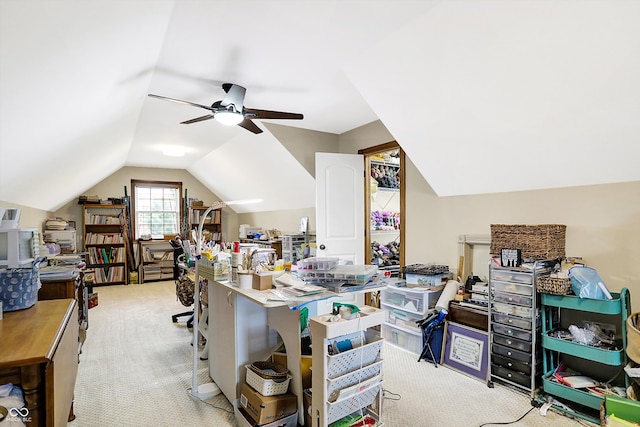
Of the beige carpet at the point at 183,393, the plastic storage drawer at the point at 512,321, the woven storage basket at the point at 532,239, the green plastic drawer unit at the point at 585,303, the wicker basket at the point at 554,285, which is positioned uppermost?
the woven storage basket at the point at 532,239

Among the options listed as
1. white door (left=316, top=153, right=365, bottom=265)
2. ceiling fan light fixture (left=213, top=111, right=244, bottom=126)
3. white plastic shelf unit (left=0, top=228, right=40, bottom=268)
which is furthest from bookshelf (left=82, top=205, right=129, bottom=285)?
white plastic shelf unit (left=0, top=228, right=40, bottom=268)

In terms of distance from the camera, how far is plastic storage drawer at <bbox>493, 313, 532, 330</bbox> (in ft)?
7.79

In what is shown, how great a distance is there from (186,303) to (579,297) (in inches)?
137

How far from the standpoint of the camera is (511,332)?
2453mm

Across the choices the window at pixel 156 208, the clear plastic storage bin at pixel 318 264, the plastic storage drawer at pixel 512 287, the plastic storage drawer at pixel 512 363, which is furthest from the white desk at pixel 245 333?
the window at pixel 156 208

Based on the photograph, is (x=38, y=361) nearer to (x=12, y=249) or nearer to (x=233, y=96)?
(x=12, y=249)

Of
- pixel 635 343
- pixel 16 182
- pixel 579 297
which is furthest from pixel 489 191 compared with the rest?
pixel 16 182

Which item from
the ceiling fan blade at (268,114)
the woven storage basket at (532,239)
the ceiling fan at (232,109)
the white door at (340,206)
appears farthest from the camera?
the white door at (340,206)

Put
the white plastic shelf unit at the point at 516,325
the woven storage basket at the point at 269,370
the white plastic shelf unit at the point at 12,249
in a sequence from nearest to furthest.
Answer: the white plastic shelf unit at the point at 12,249 < the woven storage basket at the point at 269,370 < the white plastic shelf unit at the point at 516,325

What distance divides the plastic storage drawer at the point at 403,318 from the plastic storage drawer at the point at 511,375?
68 centimetres

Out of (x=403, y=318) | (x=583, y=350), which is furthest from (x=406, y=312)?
(x=583, y=350)

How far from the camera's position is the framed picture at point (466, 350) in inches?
104

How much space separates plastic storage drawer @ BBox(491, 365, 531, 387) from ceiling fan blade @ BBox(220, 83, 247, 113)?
9.55ft

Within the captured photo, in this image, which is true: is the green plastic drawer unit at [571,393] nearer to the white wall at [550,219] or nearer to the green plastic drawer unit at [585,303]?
the green plastic drawer unit at [585,303]
